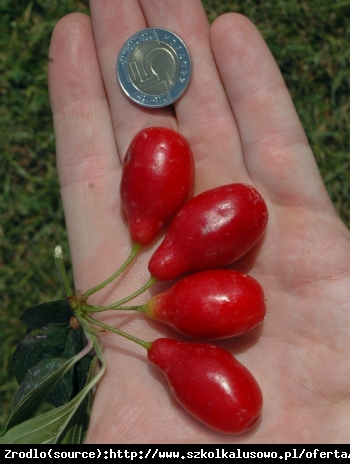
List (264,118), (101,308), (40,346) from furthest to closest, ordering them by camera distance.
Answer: (264,118)
(40,346)
(101,308)

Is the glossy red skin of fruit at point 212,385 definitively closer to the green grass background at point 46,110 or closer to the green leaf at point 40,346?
the green leaf at point 40,346

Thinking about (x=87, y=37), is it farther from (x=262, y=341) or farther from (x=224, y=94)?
(x=262, y=341)

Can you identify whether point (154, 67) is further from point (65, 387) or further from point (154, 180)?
point (65, 387)

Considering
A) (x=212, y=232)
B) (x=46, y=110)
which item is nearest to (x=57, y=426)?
(x=212, y=232)

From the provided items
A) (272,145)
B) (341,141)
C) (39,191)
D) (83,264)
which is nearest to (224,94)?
(272,145)

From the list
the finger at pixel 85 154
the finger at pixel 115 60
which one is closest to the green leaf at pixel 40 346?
the finger at pixel 85 154

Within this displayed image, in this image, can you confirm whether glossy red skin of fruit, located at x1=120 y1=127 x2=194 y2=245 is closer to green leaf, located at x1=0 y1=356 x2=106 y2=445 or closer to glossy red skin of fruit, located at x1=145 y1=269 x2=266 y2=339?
glossy red skin of fruit, located at x1=145 y1=269 x2=266 y2=339
